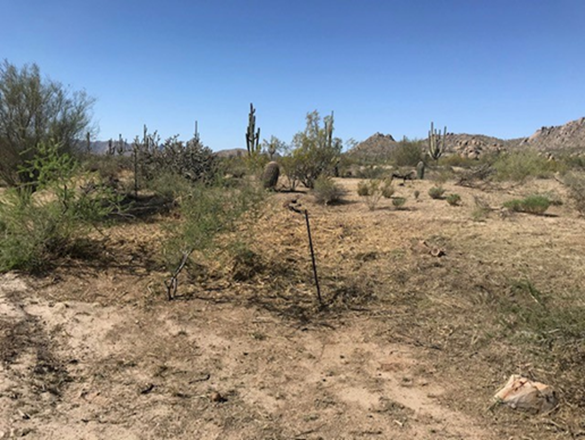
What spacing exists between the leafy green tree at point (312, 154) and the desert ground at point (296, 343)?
29.8ft

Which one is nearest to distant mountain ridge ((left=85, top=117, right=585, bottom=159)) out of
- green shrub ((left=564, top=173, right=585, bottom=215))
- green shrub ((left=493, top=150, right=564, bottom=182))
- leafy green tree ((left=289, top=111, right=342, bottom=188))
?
green shrub ((left=493, top=150, right=564, bottom=182))

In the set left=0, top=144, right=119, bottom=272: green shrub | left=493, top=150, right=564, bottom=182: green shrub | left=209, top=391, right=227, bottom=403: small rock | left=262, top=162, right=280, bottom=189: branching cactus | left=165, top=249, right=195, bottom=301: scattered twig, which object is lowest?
left=209, top=391, right=227, bottom=403: small rock

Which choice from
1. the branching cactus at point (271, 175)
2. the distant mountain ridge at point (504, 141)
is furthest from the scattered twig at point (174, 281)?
the distant mountain ridge at point (504, 141)

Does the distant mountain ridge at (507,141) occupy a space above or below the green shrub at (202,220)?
above

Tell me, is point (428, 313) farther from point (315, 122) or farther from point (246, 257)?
point (315, 122)

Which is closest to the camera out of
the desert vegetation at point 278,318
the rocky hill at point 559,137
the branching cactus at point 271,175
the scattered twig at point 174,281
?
the desert vegetation at point 278,318

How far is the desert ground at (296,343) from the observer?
10.6ft

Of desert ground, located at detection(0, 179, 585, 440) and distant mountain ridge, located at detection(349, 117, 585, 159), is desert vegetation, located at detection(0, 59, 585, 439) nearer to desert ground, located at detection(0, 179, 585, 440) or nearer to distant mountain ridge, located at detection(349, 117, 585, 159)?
desert ground, located at detection(0, 179, 585, 440)

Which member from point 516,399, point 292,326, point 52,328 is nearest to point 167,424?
point 292,326

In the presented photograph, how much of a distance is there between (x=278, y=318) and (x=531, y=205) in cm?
883

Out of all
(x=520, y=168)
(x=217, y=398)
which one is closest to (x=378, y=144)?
(x=520, y=168)

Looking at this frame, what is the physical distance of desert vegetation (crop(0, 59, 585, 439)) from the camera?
11.0ft

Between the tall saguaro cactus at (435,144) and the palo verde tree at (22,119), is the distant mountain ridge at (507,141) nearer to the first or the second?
the tall saguaro cactus at (435,144)

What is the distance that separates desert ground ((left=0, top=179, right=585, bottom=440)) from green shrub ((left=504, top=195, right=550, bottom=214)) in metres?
3.47
